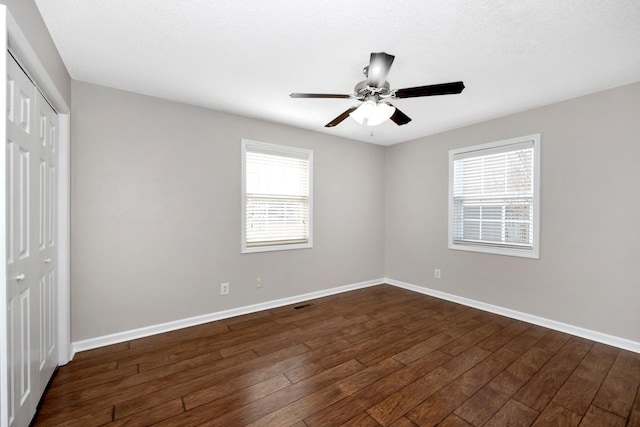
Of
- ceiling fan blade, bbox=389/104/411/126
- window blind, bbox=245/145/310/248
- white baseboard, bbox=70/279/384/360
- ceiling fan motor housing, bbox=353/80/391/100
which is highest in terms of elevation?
ceiling fan motor housing, bbox=353/80/391/100

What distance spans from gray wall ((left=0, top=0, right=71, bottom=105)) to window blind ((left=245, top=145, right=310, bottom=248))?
1.75 m

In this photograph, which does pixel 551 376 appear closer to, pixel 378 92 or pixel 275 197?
pixel 378 92

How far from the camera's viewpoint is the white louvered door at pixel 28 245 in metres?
1.36

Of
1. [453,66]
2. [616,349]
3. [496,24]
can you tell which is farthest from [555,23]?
[616,349]

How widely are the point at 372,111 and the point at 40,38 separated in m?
2.19

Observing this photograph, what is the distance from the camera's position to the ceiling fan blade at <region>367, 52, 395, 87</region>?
5.59 ft

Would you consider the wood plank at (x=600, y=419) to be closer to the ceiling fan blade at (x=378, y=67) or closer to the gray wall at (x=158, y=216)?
the ceiling fan blade at (x=378, y=67)

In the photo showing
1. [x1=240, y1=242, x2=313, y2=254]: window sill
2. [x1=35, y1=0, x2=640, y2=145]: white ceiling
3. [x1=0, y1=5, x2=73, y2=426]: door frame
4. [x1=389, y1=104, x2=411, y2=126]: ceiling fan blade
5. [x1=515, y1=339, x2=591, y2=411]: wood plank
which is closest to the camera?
[x1=0, y1=5, x2=73, y2=426]: door frame

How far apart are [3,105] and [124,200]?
5.34 ft

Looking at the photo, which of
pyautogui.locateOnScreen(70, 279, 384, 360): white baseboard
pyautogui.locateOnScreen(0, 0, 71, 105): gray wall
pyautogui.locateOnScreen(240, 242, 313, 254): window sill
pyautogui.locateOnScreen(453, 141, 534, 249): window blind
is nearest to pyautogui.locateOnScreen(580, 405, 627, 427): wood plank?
pyautogui.locateOnScreen(453, 141, 534, 249): window blind

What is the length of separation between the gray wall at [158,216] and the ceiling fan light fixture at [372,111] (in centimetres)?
179

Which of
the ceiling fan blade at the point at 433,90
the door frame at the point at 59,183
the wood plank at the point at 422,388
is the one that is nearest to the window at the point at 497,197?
the wood plank at the point at 422,388

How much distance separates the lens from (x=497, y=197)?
3.52 meters

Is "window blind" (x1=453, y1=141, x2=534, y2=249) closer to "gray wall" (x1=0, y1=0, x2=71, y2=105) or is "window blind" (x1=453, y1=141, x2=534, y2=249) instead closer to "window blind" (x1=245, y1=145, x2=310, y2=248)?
"window blind" (x1=245, y1=145, x2=310, y2=248)
